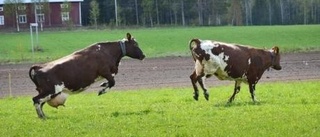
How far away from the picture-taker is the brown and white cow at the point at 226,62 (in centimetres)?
1975

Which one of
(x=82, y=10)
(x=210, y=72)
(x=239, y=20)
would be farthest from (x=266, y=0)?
(x=210, y=72)

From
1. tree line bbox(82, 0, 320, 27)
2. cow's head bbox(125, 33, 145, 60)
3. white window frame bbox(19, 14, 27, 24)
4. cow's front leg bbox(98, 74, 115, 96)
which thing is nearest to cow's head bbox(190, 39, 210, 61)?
cow's head bbox(125, 33, 145, 60)

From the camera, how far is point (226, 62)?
65.5ft

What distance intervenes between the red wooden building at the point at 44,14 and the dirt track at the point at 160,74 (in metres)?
67.2

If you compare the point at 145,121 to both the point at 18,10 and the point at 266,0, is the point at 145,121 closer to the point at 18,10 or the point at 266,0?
the point at 18,10

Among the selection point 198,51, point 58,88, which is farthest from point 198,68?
point 58,88

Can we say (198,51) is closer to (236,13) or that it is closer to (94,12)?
(94,12)

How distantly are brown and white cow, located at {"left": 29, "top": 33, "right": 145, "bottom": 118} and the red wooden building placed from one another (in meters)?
97.5

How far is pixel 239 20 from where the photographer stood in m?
124

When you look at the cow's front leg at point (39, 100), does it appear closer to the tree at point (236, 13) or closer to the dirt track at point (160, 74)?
the dirt track at point (160, 74)

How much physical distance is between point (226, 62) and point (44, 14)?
9891 centimetres

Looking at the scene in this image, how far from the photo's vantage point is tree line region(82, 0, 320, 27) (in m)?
123

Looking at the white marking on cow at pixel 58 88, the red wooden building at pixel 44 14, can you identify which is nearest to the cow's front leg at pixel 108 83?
the white marking on cow at pixel 58 88

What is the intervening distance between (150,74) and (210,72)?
18743 millimetres
